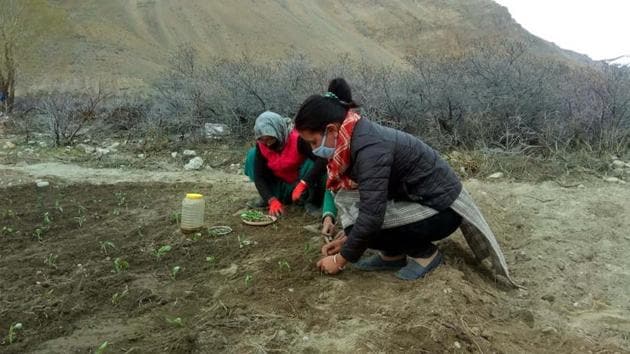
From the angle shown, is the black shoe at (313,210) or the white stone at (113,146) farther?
the white stone at (113,146)

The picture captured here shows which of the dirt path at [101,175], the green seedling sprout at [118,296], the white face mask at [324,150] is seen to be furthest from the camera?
the dirt path at [101,175]

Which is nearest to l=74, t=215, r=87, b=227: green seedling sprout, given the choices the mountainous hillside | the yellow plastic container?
the yellow plastic container

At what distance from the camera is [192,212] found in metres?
3.98

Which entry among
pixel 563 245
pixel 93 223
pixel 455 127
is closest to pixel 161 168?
pixel 93 223

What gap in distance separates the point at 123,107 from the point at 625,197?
26.8 ft

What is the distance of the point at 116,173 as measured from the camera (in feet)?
21.0

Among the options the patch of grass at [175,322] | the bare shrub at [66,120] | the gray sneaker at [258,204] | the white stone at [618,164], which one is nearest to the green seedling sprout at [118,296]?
the patch of grass at [175,322]

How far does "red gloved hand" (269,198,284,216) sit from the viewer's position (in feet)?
14.1

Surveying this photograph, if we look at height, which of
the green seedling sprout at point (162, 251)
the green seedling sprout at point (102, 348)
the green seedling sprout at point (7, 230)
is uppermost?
the green seedling sprout at point (102, 348)

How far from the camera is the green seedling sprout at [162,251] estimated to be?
363 cm

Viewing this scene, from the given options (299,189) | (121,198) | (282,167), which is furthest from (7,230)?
(299,189)

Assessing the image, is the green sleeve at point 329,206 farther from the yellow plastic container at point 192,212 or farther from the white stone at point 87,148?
the white stone at point 87,148

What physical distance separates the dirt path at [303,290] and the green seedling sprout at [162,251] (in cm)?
6

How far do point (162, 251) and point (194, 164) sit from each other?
306cm
